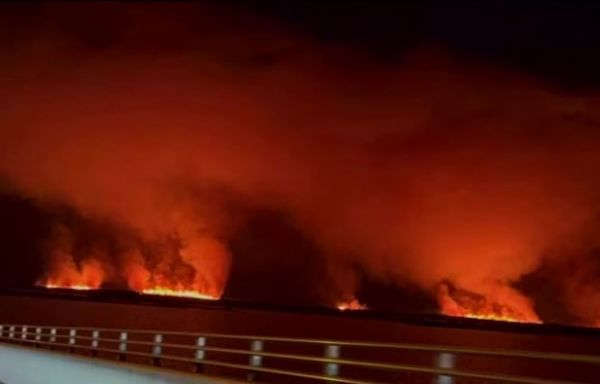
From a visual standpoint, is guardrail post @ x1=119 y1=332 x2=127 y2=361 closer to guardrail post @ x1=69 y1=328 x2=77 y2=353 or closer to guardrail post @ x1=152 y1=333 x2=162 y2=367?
guardrail post @ x1=152 y1=333 x2=162 y2=367

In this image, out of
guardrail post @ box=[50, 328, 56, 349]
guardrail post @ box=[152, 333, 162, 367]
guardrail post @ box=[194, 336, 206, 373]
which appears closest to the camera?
guardrail post @ box=[194, 336, 206, 373]

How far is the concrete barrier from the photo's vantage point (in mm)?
15508

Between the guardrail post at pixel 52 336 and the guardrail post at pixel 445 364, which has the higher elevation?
the guardrail post at pixel 52 336

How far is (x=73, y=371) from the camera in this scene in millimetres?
18641

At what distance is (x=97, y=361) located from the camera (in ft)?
59.4

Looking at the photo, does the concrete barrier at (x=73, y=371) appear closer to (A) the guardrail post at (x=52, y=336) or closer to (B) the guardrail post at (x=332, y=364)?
(B) the guardrail post at (x=332, y=364)

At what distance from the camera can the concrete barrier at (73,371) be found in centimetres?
1551

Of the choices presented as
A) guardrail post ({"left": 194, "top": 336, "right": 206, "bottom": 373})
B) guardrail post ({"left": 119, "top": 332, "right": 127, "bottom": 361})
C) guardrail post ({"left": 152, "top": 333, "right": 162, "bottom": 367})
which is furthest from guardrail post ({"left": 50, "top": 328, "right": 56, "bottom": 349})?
guardrail post ({"left": 194, "top": 336, "right": 206, "bottom": 373})

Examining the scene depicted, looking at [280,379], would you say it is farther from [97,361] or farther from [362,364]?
[362,364]

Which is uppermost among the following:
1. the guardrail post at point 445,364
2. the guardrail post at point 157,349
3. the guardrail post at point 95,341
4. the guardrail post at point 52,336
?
the guardrail post at point 52,336

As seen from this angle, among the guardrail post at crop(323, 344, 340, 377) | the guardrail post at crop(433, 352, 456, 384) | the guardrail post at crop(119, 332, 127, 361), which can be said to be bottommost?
the guardrail post at crop(433, 352, 456, 384)

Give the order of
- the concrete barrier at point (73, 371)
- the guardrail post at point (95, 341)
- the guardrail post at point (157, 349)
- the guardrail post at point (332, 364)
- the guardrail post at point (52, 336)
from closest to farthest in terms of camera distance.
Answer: the concrete barrier at point (73, 371), the guardrail post at point (332, 364), the guardrail post at point (157, 349), the guardrail post at point (95, 341), the guardrail post at point (52, 336)

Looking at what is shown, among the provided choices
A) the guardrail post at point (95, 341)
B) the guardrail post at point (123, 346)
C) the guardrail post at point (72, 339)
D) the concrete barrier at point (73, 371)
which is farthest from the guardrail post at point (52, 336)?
the concrete barrier at point (73, 371)

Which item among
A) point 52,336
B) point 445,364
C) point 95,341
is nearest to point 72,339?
point 95,341
